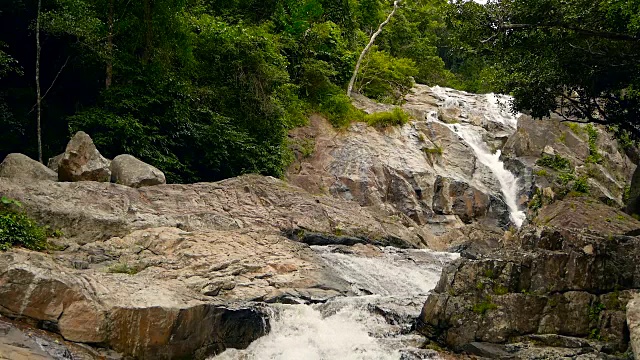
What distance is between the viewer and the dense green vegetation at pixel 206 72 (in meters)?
12.2

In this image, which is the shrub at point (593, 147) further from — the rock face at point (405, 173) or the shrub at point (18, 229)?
the shrub at point (18, 229)

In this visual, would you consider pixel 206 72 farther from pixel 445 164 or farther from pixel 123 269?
pixel 445 164

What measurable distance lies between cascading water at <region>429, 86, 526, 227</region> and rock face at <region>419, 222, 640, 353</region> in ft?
39.1

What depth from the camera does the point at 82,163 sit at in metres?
14.5

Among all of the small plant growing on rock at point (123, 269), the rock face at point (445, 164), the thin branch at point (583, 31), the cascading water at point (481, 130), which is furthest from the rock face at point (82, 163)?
the cascading water at point (481, 130)

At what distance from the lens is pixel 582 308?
10.1m

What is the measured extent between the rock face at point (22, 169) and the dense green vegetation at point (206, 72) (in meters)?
2.40

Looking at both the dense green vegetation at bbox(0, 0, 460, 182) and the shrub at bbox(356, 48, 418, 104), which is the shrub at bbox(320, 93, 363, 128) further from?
the shrub at bbox(356, 48, 418, 104)

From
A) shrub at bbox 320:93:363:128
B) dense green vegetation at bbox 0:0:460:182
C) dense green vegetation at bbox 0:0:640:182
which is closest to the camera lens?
dense green vegetation at bbox 0:0:640:182

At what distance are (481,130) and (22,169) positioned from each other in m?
24.0

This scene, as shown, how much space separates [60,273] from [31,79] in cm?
1151

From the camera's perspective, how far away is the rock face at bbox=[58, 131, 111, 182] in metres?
14.4

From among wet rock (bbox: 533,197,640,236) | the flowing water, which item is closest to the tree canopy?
wet rock (bbox: 533,197,640,236)

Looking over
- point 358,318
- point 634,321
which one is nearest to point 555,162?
point 634,321
